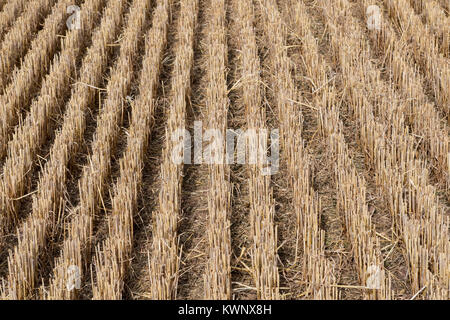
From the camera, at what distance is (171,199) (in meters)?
3.72

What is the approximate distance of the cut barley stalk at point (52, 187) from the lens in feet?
10.6

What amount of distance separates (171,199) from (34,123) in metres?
1.40

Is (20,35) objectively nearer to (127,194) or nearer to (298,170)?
(127,194)

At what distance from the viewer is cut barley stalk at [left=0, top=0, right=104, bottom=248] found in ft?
12.7

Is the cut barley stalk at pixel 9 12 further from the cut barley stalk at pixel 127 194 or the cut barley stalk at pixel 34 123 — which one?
the cut barley stalk at pixel 127 194

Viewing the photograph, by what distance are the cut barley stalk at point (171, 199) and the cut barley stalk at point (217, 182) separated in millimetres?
185

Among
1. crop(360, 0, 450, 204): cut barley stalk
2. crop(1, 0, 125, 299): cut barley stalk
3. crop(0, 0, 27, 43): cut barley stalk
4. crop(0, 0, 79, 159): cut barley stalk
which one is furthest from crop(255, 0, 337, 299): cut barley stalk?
crop(0, 0, 27, 43): cut barley stalk

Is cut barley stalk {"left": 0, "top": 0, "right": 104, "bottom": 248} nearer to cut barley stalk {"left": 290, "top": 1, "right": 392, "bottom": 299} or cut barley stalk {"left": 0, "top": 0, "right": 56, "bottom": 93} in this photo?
cut barley stalk {"left": 0, "top": 0, "right": 56, "bottom": 93}

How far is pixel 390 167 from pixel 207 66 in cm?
224

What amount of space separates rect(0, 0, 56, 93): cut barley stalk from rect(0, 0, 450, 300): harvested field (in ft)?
0.06

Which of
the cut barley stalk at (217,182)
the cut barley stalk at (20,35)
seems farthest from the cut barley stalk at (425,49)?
the cut barley stalk at (20,35)

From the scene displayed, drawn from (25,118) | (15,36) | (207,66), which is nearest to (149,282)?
(25,118)

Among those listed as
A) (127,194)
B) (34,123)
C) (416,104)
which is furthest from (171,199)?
(416,104)
